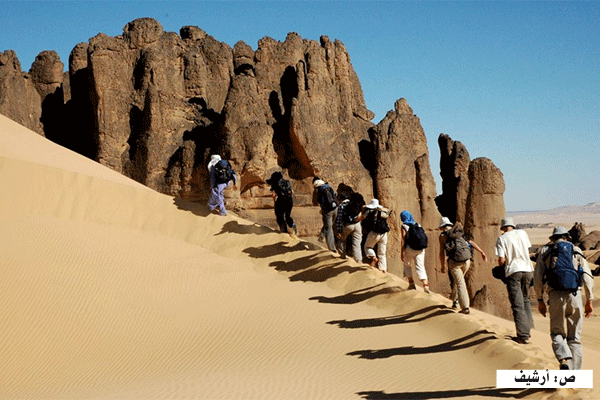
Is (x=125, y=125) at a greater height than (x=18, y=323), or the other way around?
(x=125, y=125)

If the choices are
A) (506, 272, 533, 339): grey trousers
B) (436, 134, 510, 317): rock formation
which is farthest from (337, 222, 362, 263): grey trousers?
(436, 134, 510, 317): rock formation

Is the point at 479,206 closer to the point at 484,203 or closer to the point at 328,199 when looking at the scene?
the point at 484,203

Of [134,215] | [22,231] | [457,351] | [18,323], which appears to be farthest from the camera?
[134,215]

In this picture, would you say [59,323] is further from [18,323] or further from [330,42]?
[330,42]

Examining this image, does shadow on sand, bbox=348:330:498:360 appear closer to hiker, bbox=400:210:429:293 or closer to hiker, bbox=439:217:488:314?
hiker, bbox=439:217:488:314

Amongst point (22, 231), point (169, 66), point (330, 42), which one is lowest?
point (22, 231)

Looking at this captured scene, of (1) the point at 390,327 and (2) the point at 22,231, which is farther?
(2) the point at 22,231

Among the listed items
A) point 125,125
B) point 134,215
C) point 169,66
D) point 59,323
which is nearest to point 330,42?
point 169,66

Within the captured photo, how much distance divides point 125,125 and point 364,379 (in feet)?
115

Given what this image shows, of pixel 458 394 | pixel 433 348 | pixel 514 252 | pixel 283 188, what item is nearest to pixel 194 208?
pixel 283 188

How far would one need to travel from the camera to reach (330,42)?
47.5 metres

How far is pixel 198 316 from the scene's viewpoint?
13.5 metres

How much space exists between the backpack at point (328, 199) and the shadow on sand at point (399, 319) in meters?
3.56

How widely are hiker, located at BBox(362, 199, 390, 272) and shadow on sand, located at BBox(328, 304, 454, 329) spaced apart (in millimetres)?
2138
